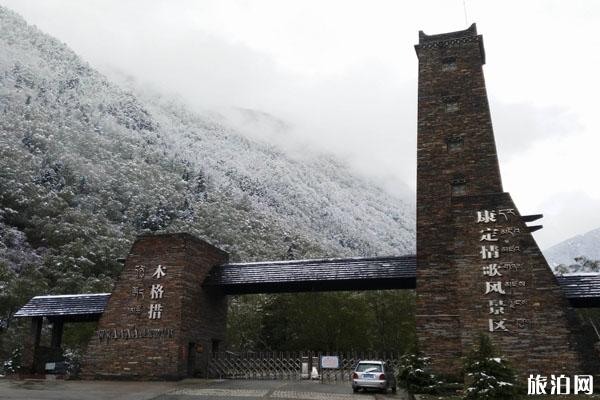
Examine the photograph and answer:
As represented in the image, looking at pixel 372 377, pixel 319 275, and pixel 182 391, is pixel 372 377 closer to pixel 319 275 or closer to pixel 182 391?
pixel 319 275

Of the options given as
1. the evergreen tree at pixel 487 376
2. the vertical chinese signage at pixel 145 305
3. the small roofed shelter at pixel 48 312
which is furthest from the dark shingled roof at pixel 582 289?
the small roofed shelter at pixel 48 312

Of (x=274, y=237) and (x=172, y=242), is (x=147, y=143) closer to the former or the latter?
(x=274, y=237)

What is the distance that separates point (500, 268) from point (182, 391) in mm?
10602

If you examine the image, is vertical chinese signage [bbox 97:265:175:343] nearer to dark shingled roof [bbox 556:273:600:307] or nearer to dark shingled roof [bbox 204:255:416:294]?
dark shingled roof [bbox 204:255:416:294]

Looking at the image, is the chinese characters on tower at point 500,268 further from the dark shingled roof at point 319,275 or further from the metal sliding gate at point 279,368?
the metal sliding gate at point 279,368

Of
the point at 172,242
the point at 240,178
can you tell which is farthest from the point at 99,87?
the point at 172,242

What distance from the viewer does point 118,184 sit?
85750mm

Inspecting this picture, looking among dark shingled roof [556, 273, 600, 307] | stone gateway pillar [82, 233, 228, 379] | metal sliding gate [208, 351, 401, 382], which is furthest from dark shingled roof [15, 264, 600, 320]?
dark shingled roof [556, 273, 600, 307]

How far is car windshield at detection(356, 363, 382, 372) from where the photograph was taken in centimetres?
1784

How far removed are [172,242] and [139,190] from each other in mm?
65286

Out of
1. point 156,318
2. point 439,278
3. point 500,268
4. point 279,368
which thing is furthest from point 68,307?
point 500,268

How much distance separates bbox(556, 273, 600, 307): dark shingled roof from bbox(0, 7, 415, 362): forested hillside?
90.7 feet

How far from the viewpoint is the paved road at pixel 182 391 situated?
50.6ft

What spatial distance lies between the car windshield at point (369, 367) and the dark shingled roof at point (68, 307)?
11544 mm
